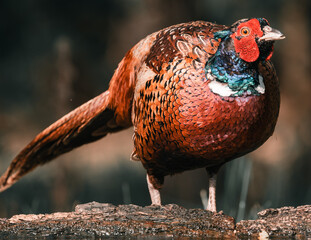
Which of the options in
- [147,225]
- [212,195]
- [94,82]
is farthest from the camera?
[94,82]

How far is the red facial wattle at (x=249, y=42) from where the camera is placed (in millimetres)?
3391

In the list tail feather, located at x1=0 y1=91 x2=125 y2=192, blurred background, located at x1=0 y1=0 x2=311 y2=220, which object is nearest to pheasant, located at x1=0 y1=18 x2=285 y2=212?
tail feather, located at x1=0 y1=91 x2=125 y2=192

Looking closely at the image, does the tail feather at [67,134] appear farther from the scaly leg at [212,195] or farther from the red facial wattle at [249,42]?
the red facial wattle at [249,42]

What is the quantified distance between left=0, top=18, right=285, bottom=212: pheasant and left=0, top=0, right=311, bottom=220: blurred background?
8.84 feet

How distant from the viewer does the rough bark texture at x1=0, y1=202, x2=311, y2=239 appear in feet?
9.73

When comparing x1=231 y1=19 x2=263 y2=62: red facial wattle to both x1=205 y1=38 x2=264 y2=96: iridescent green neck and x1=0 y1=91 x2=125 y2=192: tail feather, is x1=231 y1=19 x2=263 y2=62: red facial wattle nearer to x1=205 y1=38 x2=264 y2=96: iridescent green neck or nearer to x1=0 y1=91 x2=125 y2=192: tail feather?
x1=205 y1=38 x2=264 y2=96: iridescent green neck

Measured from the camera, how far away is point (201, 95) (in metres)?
3.53

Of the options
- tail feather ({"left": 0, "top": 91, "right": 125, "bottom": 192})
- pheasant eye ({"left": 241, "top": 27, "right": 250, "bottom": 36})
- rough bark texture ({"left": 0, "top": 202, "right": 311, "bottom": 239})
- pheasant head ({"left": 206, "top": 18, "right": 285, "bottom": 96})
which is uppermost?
pheasant eye ({"left": 241, "top": 27, "right": 250, "bottom": 36})

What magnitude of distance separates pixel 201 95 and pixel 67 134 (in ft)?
5.02

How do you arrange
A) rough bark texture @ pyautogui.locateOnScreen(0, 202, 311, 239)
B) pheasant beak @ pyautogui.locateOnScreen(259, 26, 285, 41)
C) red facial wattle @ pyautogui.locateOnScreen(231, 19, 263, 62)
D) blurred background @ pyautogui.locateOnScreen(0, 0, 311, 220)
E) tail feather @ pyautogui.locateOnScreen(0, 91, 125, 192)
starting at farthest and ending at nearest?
blurred background @ pyautogui.locateOnScreen(0, 0, 311, 220) < tail feather @ pyautogui.locateOnScreen(0, 91, 125, 192) < red facial wattle @ pyautogui.locateOnScreen(231, 19, 263, 62) < pheasant beak @ pyautogui.locateOnScreen(259, 26, 285, 41) < rough bark texture @ pyautogui.locateOnScreen(0, 202, 311, 239)

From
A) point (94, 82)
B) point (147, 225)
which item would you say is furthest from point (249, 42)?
point (94, 82)

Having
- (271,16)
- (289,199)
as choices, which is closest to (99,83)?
(271,16)

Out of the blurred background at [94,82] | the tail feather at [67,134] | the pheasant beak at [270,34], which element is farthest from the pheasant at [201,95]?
the blurred background at [94,82]

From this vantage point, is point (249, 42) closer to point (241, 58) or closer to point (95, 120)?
point (241, 58)
